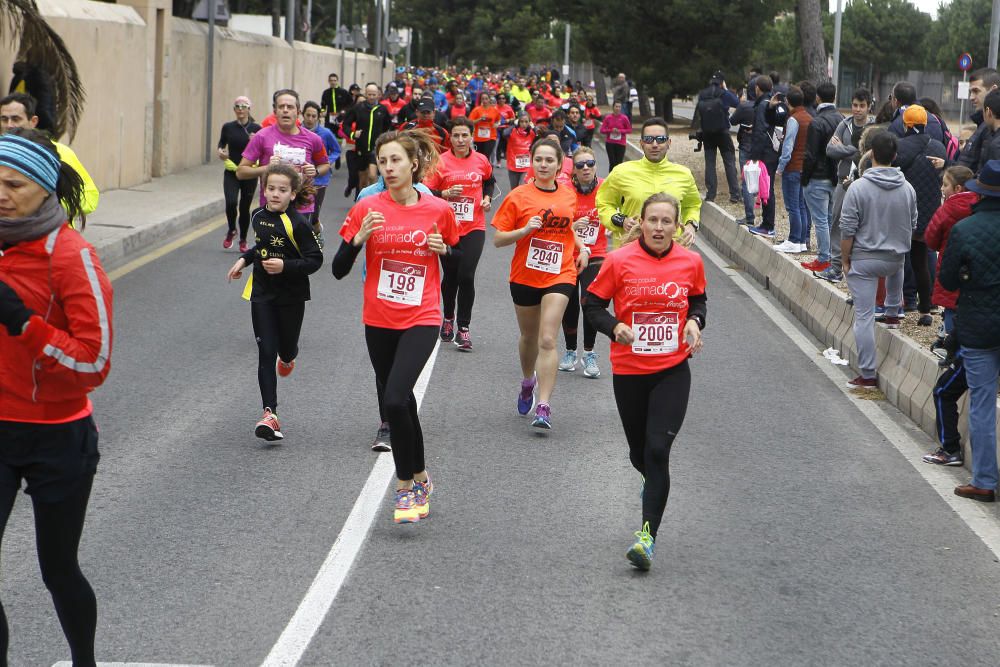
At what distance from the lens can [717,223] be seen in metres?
21.8

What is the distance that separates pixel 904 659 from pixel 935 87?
7601 cm

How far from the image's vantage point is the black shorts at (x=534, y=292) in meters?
9.75

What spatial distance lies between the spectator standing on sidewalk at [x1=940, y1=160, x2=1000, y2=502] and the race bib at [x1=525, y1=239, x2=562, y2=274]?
277 cm

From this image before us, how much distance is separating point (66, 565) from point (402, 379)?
2.71m

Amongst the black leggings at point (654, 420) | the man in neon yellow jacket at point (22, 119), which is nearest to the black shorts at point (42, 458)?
the black leggings at point (654, 420)

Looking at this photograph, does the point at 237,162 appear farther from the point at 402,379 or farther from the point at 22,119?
the point at 402,379

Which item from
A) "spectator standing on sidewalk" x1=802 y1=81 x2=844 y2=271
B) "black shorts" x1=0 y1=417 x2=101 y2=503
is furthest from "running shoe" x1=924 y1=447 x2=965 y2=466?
"spectator standing on sidewalk" x1=802 y1=81 x2=844 y2=271

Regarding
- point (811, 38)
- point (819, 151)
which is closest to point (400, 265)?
point (819, 151)

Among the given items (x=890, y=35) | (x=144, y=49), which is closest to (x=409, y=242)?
(x=144, y=49)

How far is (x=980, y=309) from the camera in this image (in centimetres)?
781

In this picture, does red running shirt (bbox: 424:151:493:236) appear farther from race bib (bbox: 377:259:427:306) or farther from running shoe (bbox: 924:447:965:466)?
race bib (bbox: 377:259:427:306)

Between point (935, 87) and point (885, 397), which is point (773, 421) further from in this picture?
point (935, 87)

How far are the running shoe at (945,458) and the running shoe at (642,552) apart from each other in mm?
3052

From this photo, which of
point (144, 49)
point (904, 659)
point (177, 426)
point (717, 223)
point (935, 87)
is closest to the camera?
point (904, 659)
